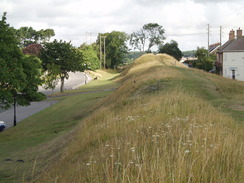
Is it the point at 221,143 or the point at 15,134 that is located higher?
the point at 221,143

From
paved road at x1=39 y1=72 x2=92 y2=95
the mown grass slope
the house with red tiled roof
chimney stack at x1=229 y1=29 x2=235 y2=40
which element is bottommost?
paved road at x1=39 y1=72 x2=92 y2=95

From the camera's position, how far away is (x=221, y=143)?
6691 millimetres

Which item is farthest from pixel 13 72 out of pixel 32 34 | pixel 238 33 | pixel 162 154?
pixel 32 34

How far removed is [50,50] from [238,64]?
1279 inches

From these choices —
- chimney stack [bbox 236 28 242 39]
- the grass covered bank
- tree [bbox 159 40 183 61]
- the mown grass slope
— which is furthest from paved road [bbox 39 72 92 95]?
the mown grass slope

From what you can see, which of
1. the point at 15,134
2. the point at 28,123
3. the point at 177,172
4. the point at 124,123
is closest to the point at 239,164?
the point at 177,172

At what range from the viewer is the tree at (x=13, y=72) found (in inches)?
1212

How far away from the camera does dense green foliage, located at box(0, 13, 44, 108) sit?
30789 mm

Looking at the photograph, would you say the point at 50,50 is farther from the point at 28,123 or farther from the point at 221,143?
the point at 221,143

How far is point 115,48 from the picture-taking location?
13750cm

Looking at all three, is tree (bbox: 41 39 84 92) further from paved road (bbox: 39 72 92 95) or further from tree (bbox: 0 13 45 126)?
tree (bbox: 0 13 45 126)

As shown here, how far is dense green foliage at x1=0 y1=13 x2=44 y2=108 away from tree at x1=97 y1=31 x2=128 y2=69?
101 m

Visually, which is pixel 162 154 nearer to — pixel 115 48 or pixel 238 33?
pixel 238 33

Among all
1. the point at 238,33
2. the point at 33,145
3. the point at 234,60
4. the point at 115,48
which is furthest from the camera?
the point at 115,48
